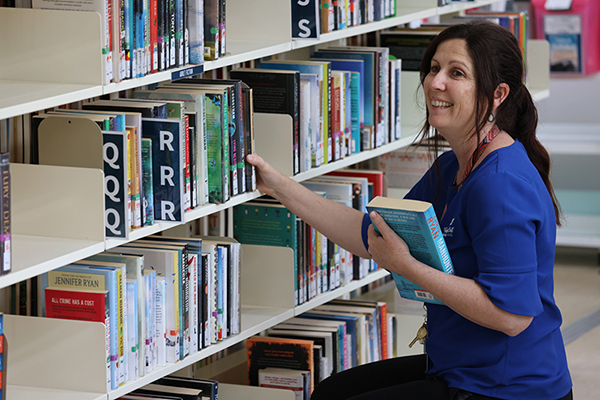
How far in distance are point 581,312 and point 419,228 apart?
271 centimetres

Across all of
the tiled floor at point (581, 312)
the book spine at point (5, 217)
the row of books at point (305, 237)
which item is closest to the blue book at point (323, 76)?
the row of books at point (305, 237)

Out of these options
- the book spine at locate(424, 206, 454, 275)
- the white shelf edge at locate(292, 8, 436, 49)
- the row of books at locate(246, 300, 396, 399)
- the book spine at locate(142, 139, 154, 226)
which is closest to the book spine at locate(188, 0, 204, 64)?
the book spine at locate(142, 139, 154, 226)

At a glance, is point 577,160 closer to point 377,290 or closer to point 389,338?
point 377,290

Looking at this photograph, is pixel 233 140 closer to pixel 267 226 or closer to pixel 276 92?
pixel 276 92

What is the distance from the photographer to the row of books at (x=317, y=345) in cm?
261

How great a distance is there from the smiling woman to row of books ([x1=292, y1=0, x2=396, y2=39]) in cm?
40

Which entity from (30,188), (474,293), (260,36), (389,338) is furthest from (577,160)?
(30,188)

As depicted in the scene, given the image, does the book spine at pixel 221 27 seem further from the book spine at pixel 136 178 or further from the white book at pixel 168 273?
the white book at pixel 168 273

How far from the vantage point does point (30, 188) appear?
1829 millimetres

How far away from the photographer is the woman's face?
1.99 m

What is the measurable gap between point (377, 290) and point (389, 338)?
24.8 inches

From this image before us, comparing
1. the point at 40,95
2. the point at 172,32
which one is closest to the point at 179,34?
the point at 172,32

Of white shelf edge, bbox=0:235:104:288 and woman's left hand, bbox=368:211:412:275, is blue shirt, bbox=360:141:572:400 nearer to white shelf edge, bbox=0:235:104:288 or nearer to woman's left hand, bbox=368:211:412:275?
woman's left hand, bbox=368:211:412:275

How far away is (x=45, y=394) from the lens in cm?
186
